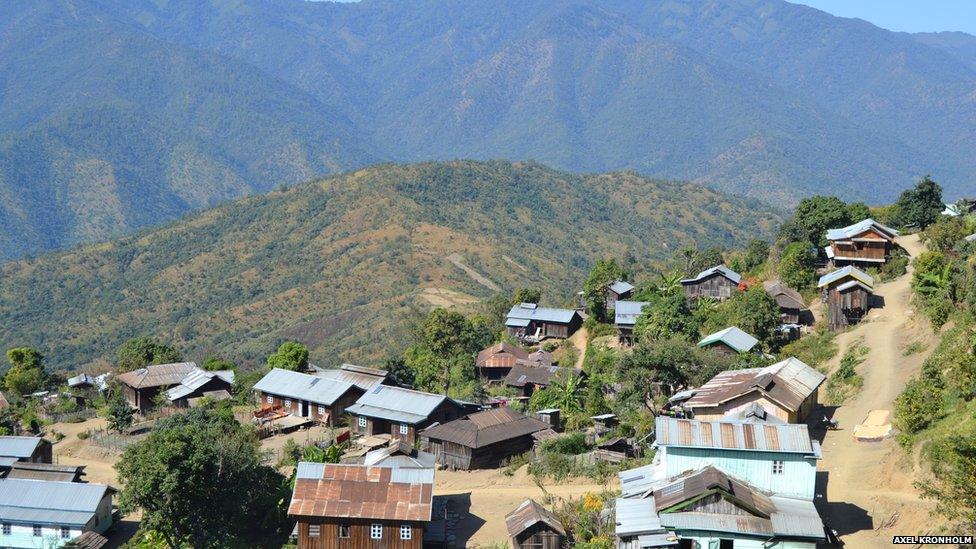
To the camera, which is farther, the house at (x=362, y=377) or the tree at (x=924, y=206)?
the tree at (x=924, y=206)

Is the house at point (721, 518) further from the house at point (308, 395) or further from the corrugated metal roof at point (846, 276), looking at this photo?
the corrugated metal roof at point (846, 276)

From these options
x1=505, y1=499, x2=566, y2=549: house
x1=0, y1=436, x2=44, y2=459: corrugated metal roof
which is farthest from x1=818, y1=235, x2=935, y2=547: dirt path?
x1=0, y1=436, x2=44, y2=459: corrugated metal roof

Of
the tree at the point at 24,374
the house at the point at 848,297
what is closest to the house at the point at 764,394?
the house at the point at 848,297

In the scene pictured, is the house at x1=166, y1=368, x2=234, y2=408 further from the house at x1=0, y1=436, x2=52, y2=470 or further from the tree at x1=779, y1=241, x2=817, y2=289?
the tree at x1=779, y1=241, x2=817, y2=289

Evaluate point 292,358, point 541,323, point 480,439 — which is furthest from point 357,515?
point 541,323

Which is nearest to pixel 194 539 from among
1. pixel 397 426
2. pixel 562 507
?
pixel 562 507

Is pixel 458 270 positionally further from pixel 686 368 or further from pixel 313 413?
pixel 686 368
